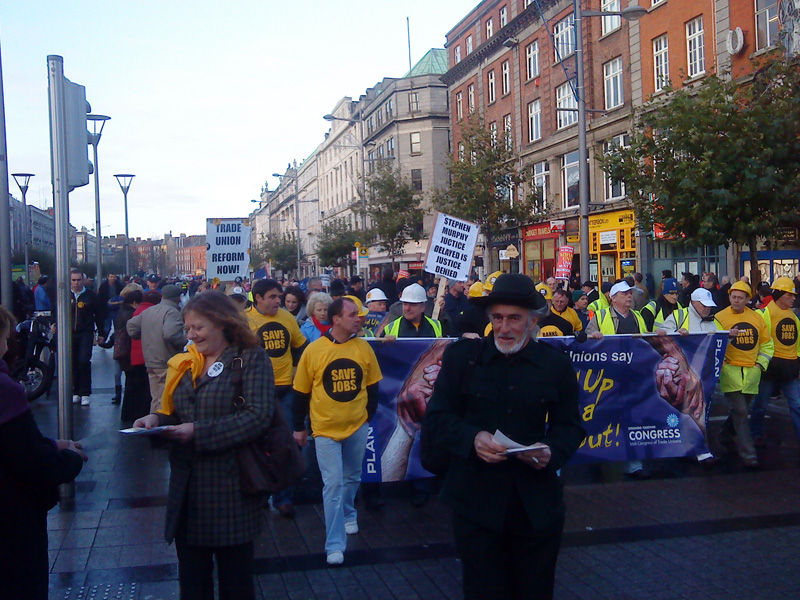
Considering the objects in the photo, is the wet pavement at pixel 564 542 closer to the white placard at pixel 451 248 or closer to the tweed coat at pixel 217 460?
the tweed coat at pixel 217 460

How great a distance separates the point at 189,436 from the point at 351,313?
2.34 metres

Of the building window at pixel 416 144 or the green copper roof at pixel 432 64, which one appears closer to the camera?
the building window at pixel 416 144

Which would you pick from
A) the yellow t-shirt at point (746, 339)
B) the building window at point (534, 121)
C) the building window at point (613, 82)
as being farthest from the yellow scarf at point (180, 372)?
the building window at point (534, 121)

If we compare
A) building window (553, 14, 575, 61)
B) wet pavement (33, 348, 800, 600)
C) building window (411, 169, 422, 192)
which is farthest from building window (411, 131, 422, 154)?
wet pavement (33, 348, 800, 600)

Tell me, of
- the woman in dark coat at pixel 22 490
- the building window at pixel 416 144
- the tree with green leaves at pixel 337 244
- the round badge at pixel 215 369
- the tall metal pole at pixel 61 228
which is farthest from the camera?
the building window at pixel 416 144

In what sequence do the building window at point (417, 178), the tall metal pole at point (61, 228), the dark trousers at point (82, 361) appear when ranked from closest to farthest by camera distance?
the tall metal pole at point (61, 228)
the dark trousers at point (82, 361)
the building window at point (417, 178)

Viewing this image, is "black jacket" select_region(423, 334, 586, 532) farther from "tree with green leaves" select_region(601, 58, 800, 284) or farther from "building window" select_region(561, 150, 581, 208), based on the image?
"building window" select_region(561, 150, 581, 208)

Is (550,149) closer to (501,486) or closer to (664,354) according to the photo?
(664,354)

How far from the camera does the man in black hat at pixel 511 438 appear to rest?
322 cm

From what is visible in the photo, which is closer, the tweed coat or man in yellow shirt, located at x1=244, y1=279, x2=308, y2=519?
the tweed coat

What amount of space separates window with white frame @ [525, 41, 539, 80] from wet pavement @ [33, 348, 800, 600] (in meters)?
33.0

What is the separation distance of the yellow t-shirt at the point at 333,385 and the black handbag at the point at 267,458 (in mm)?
1971

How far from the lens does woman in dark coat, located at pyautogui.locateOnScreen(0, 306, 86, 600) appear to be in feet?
9.69

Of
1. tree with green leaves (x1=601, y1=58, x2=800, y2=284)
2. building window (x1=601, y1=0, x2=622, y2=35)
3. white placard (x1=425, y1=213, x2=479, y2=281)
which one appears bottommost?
white placard (x1=425, y1=213, x2=479, y2=281)
